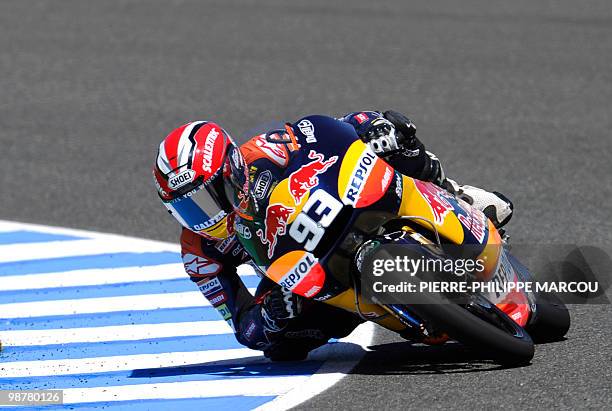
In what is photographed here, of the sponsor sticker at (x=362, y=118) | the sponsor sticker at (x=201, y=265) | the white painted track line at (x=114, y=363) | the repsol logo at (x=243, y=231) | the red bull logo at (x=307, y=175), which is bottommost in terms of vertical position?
the white painted track line at (x=114, y=363)

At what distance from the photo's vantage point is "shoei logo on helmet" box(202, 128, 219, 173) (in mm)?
5965

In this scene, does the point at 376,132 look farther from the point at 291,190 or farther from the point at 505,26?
the point at 505,26

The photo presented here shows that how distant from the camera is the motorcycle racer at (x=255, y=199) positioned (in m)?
6.01

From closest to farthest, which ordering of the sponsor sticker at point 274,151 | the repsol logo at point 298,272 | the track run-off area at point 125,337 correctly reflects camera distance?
the repsol logo at point 298,272 → the sponsor sticker at point 274,151 → the track run-off area at point 125,337

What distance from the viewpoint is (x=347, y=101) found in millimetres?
13547

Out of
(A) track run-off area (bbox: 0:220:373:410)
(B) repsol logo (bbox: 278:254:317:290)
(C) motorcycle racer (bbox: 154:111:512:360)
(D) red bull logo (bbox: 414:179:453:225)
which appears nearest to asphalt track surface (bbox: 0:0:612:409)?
(A) track run-off area (bbox: 0:220:373:410)

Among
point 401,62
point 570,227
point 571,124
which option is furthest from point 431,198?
point 401,62

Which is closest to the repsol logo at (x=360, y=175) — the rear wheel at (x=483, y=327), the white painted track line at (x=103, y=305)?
the rear wheel at (x=483, y=327)

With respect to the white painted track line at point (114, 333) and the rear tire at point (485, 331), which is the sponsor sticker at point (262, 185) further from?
the white painted track line at point (114, 333)

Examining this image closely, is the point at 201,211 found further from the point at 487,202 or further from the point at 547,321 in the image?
the point at 547,321

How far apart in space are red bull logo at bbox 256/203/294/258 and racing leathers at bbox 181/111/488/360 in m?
0.34

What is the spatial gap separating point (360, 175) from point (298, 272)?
22.5 inches

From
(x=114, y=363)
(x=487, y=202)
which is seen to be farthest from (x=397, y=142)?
(x=114, y=363)

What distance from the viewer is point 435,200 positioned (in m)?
6.38
